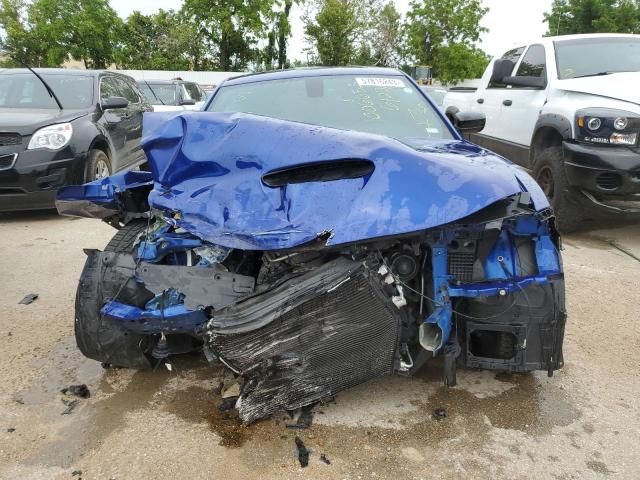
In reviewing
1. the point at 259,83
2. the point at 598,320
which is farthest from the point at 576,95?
the point at 259,83

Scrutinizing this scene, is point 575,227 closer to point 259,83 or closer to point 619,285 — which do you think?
point 619,285

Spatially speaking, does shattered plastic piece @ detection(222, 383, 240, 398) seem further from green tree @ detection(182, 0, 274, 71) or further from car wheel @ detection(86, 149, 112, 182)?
green tree @ detection(182, 0, 274, 71)

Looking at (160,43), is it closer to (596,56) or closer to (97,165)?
(97,165)

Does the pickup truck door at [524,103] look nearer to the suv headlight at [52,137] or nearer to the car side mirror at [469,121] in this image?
the car side mirror at [469,121]

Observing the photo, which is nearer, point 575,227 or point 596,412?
point 596,412

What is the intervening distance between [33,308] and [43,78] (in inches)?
163

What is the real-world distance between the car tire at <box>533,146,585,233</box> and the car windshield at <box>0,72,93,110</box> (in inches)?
218

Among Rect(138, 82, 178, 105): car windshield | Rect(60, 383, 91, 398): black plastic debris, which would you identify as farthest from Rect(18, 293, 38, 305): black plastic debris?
Rect(138, 82, 178, 105): car windshield

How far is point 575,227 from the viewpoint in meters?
5.54

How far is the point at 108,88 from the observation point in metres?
7.23

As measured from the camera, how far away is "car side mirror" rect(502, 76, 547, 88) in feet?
19.7

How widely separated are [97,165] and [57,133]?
604 millimetres

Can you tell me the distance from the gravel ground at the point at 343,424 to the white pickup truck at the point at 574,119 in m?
1.94

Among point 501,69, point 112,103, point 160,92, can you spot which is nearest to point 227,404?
point 112,103
